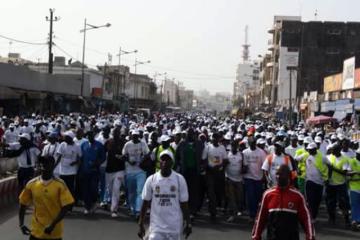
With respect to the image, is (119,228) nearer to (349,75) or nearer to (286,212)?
(286,212)

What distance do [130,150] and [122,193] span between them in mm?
2496

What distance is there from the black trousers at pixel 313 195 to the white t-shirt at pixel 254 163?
0.95 metres

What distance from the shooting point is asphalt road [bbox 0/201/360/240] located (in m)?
10.8

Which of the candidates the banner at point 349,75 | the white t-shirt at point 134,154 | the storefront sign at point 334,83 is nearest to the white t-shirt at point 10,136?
the white t-shirt at point 134,154

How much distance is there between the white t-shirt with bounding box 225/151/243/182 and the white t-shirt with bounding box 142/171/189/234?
6343 millimetres

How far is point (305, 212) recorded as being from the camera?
248 inches

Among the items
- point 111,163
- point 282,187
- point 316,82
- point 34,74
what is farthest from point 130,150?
point 316,82

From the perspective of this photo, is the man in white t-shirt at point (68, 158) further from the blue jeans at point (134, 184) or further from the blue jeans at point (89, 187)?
the blue jeans at point (134, 184)

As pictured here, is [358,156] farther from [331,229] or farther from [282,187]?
[282,187]

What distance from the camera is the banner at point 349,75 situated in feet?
174

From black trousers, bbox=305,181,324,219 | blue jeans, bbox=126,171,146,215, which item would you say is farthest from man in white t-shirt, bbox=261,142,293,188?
blue jeans, bbox=126,171,146,215

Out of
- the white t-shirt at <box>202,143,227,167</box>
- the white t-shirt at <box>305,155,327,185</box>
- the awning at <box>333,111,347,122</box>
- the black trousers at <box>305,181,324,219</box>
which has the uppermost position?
the awning at <box>333,111,347,122</box>

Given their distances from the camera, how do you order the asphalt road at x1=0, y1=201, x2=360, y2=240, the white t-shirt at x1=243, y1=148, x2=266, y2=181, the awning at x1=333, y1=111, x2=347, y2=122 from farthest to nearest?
the awning at x1=333, y1=111, x2=347, y2=122 < the white t-shirt at x1=243, y1=148, x2=266, y2=181 < the asphalt road at x1=0, y1=201, x2=360, y2=240

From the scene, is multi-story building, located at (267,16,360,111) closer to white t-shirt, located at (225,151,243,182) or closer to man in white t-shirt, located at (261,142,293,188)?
white t-shirt, located at (225,151,243,182)
